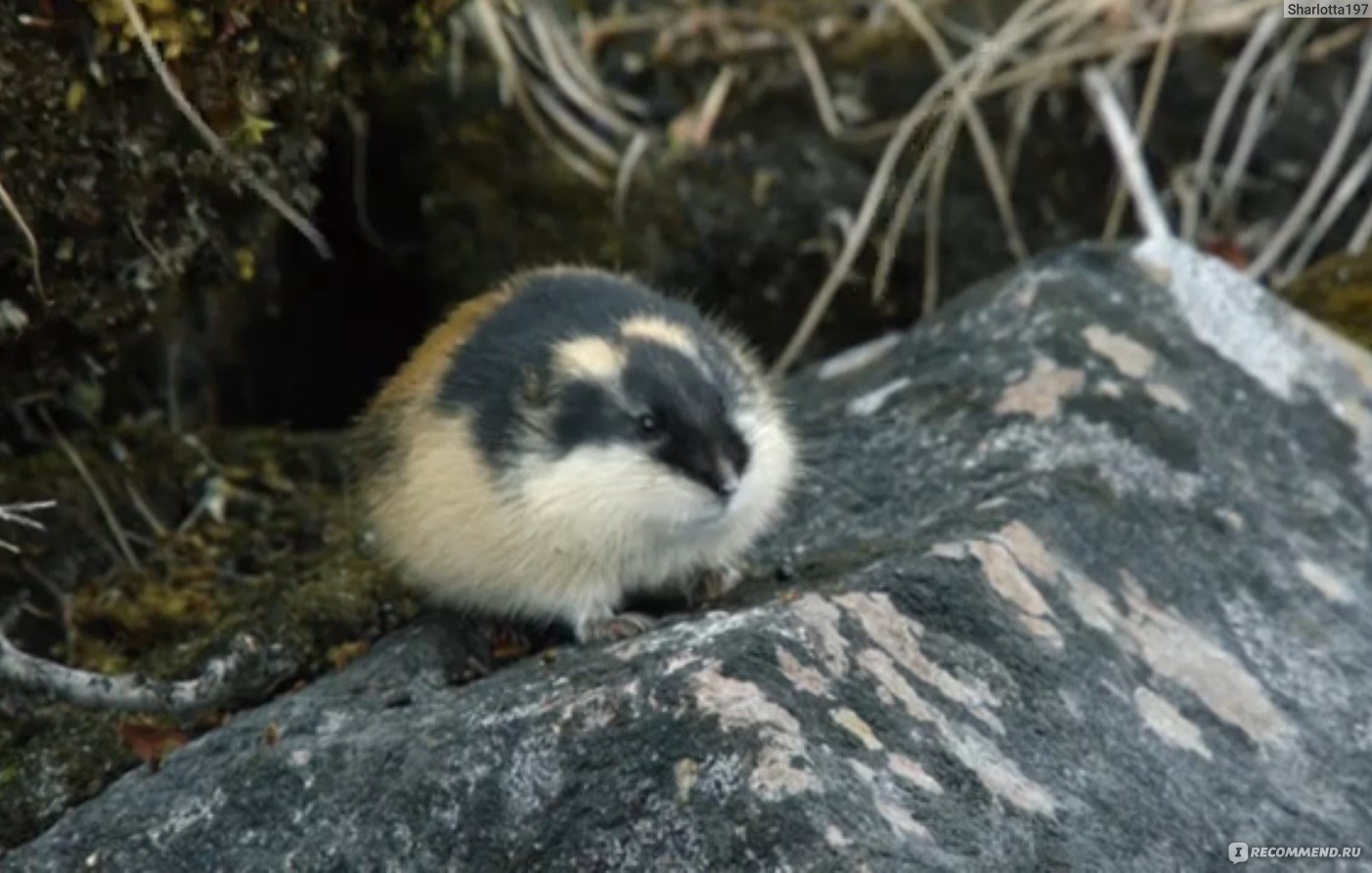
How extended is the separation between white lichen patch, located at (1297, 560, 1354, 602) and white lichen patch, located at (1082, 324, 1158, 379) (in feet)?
2.09

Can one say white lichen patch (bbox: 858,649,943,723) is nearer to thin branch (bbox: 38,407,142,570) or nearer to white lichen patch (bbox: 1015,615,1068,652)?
white lichen patch (bbox: 1015,615,1068,652)

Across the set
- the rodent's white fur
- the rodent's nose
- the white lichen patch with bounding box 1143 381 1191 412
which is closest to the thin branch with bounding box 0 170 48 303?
the rodent's white fur

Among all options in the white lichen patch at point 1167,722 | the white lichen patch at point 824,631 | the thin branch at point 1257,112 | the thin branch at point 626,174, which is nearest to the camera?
the white lichen patch at point 824,631

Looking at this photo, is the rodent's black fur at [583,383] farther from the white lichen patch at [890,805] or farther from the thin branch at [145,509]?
the thin branch at [145,509]

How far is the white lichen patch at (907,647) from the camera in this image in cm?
404

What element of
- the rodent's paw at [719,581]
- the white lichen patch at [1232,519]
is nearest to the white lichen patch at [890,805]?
the rodent's paw at [719,581]

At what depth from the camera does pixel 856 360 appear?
6.19 meters

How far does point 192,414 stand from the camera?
21.1ft

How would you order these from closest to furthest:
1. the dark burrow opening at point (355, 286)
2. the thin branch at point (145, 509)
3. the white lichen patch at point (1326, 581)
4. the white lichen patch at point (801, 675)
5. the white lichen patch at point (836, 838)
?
1. the white lichen patch at point (836, 838)
2. the white lichen patch at point (801, 675)
3. the white lichen patch at point (1326, 581)
4. the thin branch at point (145, 509)
5. the dark burrow opening at point (355, 286)

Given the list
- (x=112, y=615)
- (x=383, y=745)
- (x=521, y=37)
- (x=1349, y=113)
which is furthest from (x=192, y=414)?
(x=1349, y=113)

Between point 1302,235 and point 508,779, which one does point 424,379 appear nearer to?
point 508,779

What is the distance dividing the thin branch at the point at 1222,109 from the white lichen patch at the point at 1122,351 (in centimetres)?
213

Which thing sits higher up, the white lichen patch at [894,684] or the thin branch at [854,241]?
the white lichen patch at [894,684]

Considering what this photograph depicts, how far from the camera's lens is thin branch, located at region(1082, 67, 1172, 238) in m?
7.35
